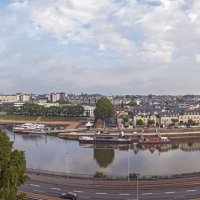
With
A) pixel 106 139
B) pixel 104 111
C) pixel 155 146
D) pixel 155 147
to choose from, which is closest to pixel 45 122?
pixel 104 111

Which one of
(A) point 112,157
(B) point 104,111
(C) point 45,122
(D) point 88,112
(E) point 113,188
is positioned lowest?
(A) point 112,157

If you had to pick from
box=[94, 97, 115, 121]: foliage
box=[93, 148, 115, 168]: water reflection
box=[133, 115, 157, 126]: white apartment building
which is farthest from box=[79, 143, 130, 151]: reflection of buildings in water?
box=[133, 115, 157, 126]: white apartment building

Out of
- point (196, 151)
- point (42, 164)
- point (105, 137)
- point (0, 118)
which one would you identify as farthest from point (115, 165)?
point (0, 118)

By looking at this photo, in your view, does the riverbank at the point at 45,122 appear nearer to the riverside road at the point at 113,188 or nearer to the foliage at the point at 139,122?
the foliage at the point at 139,122

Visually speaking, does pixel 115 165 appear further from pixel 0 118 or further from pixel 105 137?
pixel 0 118

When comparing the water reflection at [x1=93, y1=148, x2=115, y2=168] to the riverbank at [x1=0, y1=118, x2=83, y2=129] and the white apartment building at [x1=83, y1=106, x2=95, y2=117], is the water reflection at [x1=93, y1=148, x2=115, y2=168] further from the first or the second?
the white apartment building at [x1=83, y1=106, x2=95, y2=117]

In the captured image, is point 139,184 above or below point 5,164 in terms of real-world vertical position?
below

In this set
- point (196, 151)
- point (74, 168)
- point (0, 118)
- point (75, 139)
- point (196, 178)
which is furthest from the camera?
point (0, 118)

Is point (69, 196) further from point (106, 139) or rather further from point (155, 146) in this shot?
point (106, 139)

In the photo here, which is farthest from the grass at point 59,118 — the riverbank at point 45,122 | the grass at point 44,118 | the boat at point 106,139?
the boat at point 106,139
